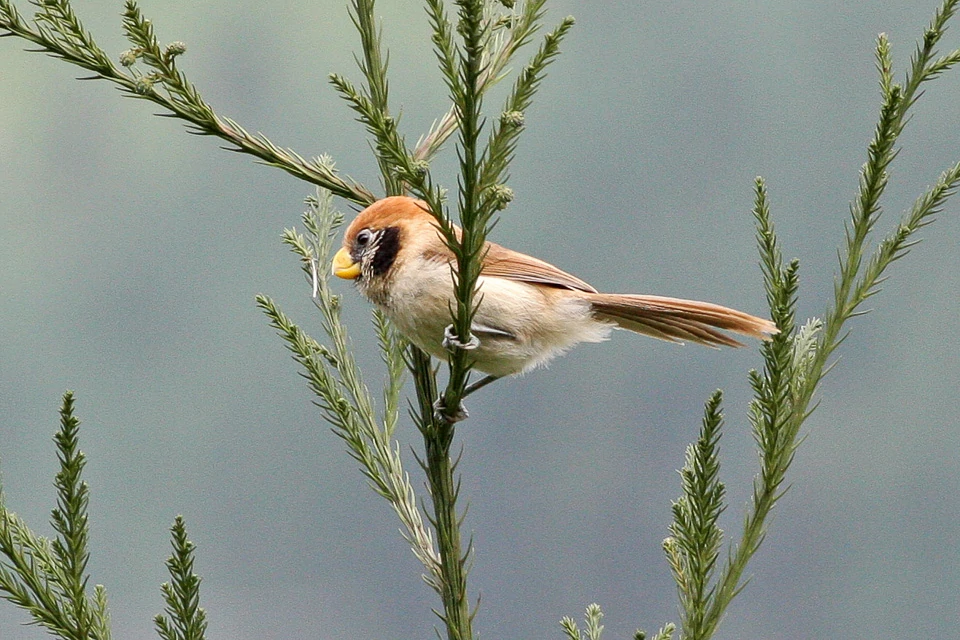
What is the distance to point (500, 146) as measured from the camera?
5.44ft

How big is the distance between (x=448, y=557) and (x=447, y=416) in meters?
0.33

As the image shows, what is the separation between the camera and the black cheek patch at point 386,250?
2.99 meters

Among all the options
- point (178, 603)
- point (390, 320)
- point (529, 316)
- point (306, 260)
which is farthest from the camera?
point (529, 316)

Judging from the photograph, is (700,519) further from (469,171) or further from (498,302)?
(498,302)

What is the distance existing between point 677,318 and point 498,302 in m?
0.58

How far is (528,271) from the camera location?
126 inches

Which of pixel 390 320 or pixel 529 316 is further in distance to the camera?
pixel 529 316

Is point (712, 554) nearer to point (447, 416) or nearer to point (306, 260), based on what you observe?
point (447, 416)

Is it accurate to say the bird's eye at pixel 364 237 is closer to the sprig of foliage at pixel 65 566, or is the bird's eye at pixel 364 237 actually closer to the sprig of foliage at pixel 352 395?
the sprig of foliage at pixel 352 395

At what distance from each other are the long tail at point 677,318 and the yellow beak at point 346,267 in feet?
2.44

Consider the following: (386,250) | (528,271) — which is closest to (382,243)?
(386,250)

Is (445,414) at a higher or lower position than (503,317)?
lower

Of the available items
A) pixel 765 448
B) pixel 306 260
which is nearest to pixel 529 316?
pixel 306 260

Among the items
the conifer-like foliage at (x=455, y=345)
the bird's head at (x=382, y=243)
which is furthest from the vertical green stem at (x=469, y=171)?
the bird's head at (x=382, y=243)
